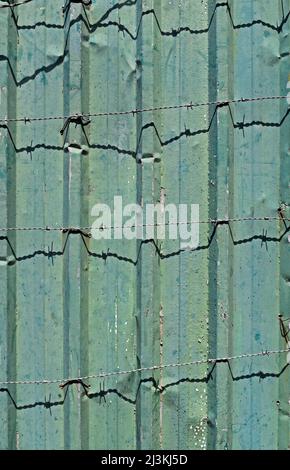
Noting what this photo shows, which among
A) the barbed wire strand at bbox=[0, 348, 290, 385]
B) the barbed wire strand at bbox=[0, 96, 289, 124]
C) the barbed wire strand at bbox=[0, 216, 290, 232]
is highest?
the barbed wire strand at bbox=[0, 96, 289, 124]

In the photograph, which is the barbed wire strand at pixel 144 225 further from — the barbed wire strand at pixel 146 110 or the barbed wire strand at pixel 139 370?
the barbed wire strand at pixel 139 370

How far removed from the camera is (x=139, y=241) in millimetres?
2467

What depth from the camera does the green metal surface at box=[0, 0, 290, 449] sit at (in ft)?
8.01

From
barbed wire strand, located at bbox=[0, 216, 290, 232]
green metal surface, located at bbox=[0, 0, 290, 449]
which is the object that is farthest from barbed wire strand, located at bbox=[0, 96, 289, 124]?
barbed wire strand, located at bbox=[0, 216, 290, 232]

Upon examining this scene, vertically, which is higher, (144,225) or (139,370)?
(144,225)

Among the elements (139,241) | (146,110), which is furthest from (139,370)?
(146,110)

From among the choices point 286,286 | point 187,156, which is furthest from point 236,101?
point 286,286

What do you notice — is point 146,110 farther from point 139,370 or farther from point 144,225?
point 139,370

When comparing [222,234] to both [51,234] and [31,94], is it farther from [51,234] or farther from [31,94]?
[31,94]

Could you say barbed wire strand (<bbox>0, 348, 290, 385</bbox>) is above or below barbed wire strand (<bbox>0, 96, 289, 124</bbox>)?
below

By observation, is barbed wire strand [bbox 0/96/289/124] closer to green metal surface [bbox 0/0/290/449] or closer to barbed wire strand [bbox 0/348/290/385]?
green metal surface [bbox 0/0/290/449]

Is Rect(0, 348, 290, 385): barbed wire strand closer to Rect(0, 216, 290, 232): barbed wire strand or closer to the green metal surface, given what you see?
the green metal surface

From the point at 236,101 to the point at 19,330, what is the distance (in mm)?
1402
